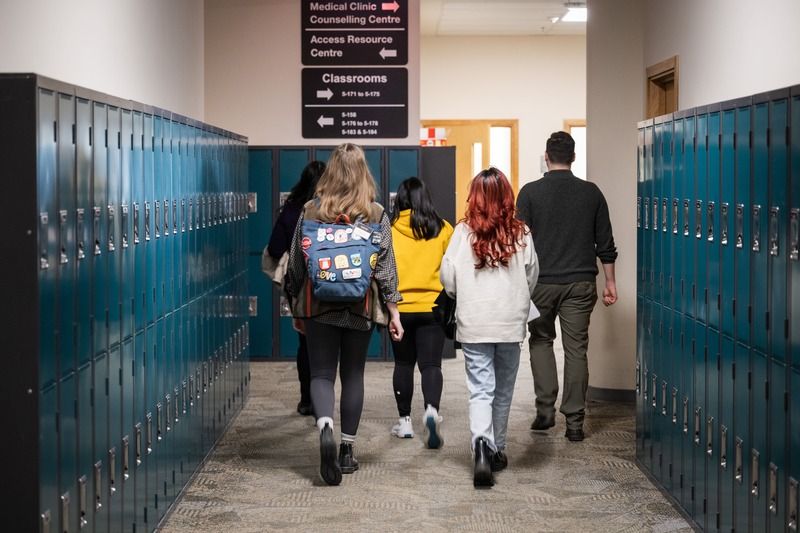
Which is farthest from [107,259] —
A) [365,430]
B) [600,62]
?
[600,62]

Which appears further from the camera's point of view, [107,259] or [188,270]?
[188,270]

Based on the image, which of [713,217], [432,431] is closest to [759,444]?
[713,217]

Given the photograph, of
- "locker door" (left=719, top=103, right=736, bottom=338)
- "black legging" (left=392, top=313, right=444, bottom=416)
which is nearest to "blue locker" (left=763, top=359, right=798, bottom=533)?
"locker door" (left=719, top=103, right=736, bottom=338)

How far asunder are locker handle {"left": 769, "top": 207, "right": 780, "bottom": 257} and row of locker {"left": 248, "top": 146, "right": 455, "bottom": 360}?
5733mm

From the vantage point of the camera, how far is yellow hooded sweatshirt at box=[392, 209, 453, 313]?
5949 millimetres

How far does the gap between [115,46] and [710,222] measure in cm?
342

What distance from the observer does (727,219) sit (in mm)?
3906

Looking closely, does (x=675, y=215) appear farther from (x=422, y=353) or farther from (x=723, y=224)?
(x=422, y=353)

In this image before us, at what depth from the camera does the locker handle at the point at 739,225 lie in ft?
12.2

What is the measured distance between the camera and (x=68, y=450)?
3.14m

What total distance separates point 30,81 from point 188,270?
2.34m

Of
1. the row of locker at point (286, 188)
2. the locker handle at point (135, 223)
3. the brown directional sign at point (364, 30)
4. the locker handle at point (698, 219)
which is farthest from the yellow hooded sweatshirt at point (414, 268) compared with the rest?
the brown directional sign at point (364, 30)

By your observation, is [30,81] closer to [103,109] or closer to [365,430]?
[103,109]

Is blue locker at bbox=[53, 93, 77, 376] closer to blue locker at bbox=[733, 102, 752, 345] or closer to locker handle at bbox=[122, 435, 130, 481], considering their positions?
locker handle at bbox=[122, 435, 130, 481]
